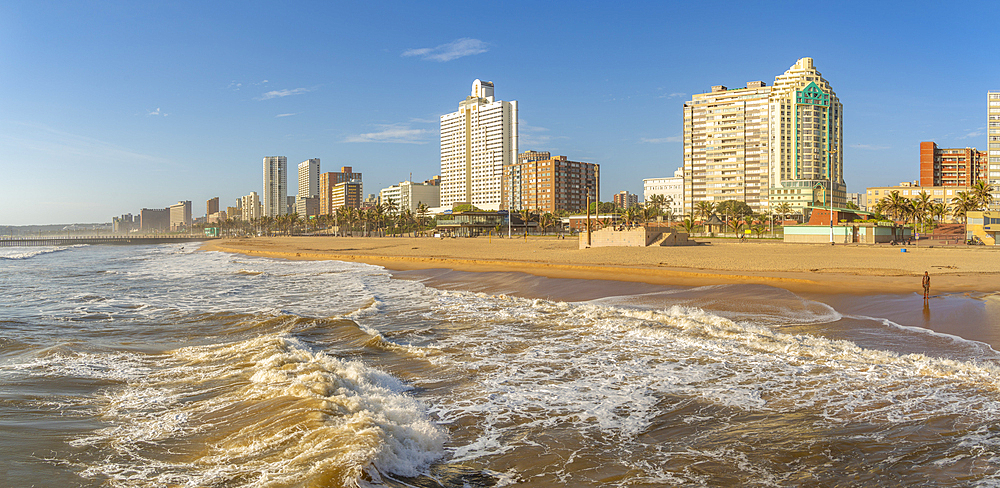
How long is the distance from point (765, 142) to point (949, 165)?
179ft

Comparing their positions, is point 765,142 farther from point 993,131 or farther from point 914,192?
point 993,131

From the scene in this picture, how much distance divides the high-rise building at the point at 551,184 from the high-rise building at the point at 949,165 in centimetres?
8508

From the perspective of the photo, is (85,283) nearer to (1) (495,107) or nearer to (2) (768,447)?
(2) (768,447)

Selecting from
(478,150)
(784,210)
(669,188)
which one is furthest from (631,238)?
A: (478,150)

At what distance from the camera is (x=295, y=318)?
13.7 metres

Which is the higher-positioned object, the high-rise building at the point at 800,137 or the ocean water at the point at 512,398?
the high-rise building at the point at 800,137

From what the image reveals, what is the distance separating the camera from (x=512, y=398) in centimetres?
715

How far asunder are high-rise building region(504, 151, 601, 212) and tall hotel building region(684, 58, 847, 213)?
33568 millimetres

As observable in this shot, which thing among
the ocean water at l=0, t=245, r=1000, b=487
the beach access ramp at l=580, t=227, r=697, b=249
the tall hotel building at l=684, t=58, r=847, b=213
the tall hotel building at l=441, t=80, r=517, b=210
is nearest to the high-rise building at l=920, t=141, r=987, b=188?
the tall hotel building at l=684, t=58, r=847, b=213

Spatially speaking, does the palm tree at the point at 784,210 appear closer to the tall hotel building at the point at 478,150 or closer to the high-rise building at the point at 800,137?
the high-rise building at the point at 800,137

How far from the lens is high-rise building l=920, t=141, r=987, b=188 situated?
13525 cm

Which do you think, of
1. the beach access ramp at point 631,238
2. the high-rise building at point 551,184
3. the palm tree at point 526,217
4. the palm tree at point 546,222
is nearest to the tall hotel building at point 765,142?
the high-rise building at point 551,184

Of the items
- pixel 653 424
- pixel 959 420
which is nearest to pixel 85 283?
pixel 653 424

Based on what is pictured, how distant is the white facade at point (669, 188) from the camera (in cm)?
16400
